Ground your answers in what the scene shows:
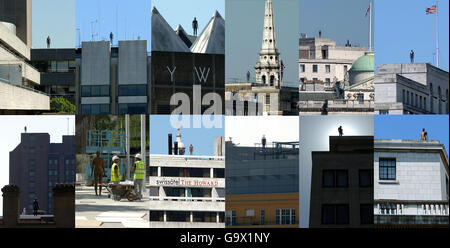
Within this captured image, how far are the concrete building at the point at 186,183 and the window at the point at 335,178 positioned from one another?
4.60 metres

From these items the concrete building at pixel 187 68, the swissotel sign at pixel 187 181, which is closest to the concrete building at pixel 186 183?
the swissotel sign at pixel 187 181

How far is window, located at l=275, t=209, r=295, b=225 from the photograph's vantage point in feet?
139

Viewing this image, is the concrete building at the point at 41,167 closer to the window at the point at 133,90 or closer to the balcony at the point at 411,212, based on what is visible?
the window at the point at 133,90

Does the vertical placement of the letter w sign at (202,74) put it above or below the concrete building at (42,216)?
above

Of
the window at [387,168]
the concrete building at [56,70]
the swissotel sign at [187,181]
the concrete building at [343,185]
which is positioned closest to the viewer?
the concrete building at [343,185]

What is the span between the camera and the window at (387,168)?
4291 centimetres

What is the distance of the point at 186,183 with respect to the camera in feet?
145

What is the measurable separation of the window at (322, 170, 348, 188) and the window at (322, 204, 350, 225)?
90 cm

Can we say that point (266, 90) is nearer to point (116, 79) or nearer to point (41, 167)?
point (116, 79)

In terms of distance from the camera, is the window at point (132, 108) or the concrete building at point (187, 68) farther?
the window at point (132, 108)
